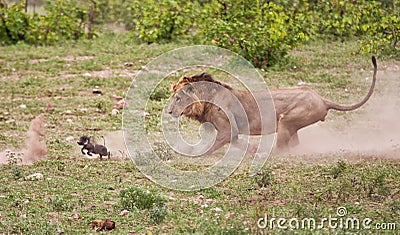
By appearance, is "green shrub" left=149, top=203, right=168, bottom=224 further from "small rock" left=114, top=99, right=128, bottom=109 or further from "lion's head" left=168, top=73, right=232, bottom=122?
"small rock" left=114, top=99, right=128, bottom=109

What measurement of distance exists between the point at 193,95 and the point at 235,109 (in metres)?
0.56

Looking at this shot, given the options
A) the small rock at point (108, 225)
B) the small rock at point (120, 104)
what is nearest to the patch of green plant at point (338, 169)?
the small rock at point (108, 225)

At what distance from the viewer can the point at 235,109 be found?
9547 millimetres

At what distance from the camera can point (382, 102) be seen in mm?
11758

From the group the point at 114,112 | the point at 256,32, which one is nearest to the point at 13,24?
the point at 256,32

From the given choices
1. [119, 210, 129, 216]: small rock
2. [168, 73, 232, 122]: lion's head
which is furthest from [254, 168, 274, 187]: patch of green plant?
[168, 73, 232, 122]: lion's head

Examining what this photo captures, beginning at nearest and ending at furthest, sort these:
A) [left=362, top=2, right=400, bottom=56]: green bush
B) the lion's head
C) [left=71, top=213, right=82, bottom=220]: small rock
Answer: [left=71, top=213, right=82, bottom=220]: small rock
the lion's head
[left=362, top=2, right=400, bottom=56]: green bush

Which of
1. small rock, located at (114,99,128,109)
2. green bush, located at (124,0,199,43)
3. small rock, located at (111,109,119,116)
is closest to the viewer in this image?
small rock, located at (111,109,119,116)

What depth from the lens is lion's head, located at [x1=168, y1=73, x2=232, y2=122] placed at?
9383mm

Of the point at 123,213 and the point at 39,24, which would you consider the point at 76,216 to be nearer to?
the point at 123,213

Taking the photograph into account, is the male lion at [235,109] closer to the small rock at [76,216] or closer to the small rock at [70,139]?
the small rock at [70,139]

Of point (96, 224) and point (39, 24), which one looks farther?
point (39, 24)

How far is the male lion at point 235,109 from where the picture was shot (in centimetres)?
940

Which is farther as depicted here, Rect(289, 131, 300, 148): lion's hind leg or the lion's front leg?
Rect(289, 131, 300, 148): lion's hind leg
